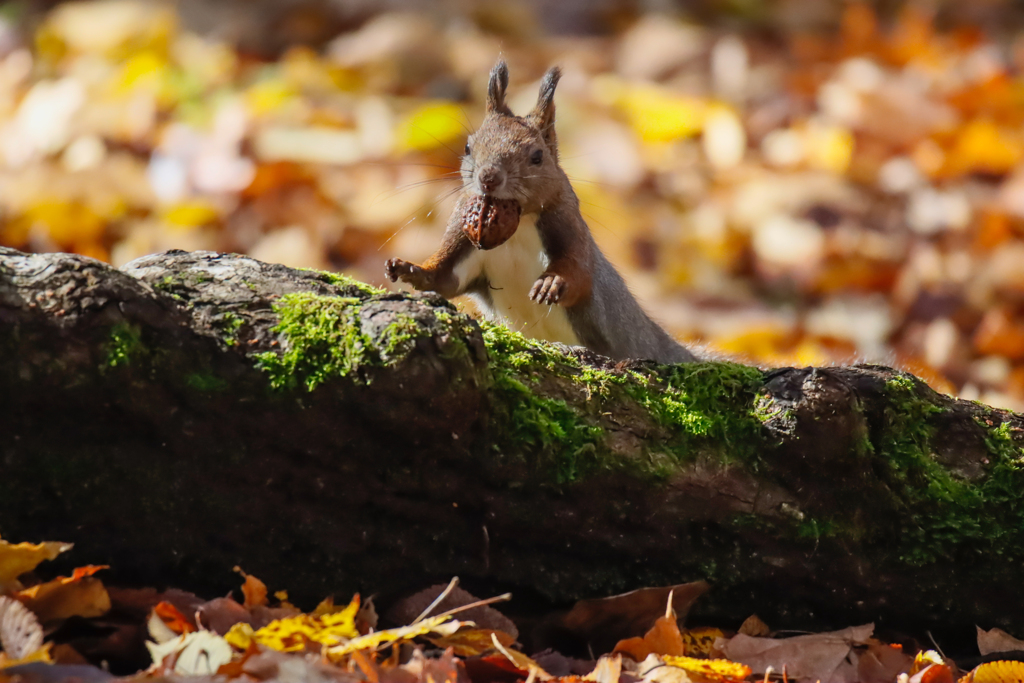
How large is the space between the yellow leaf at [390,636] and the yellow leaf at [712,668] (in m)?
0.44

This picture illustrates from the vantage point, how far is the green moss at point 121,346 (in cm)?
190

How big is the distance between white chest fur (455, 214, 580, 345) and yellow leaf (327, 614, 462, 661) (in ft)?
4.47

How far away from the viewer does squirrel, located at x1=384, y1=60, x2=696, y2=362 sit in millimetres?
3041

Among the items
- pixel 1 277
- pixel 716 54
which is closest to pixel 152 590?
pixel 1 277

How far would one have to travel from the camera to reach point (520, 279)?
3238 mm

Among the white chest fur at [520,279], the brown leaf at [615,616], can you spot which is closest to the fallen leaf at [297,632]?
the brown leaf at [615,616]

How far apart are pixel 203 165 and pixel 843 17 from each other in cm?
600

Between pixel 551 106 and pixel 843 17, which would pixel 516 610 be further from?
pixel 843 17

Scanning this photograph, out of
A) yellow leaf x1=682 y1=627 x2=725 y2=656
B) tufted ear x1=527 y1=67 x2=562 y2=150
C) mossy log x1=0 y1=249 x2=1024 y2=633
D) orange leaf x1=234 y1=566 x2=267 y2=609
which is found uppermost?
tufted ear x1=527 y1=67 x2=562 y2=150

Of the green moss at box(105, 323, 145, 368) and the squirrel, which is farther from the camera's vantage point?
the squirrel

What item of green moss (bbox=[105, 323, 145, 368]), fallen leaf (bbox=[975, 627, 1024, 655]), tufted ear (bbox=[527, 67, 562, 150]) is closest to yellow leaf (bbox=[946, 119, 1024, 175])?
tufted ear (bbox=[527, 67, 562, 150])

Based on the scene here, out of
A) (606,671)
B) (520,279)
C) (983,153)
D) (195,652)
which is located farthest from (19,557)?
(983,153)

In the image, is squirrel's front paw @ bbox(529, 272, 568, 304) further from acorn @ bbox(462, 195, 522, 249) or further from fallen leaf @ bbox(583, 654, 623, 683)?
fallen leaf @ bbox(583, 654, 623, 683)

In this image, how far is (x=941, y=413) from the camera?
2.46m
